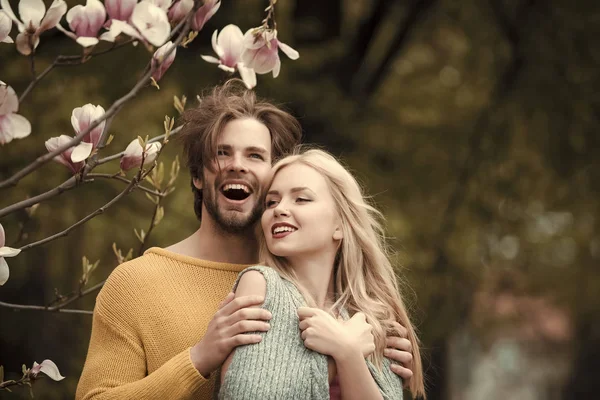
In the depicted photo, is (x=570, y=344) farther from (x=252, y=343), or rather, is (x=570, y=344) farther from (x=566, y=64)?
(x=252, y=343)

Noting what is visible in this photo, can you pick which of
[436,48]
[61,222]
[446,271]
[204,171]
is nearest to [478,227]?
[446,271]

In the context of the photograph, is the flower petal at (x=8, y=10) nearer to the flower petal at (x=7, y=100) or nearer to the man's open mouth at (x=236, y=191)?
the flower petal at (x=7, y=100)

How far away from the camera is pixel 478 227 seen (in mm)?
8906

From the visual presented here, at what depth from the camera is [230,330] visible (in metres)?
2.89

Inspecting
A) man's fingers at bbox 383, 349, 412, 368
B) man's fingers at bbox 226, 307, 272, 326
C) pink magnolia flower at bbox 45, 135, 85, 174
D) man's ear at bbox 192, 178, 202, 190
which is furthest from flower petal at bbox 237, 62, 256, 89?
man's ear at bbox 192, 178, 202, 190

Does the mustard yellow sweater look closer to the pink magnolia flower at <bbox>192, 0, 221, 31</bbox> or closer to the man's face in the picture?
the man's face

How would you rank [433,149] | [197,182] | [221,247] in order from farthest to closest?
[433,149] → [197,182] → [221,247]

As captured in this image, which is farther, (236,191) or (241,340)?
(236,191)

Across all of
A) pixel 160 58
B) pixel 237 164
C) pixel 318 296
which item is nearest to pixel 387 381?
pixel 318 296

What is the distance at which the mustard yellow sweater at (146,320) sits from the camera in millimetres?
3266

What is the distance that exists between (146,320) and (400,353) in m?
0.81

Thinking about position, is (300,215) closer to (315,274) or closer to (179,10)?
(315,274)

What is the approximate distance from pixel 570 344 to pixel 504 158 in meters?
6.61

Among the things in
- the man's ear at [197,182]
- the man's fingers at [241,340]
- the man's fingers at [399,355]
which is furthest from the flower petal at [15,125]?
the man's ear at [197,182]
